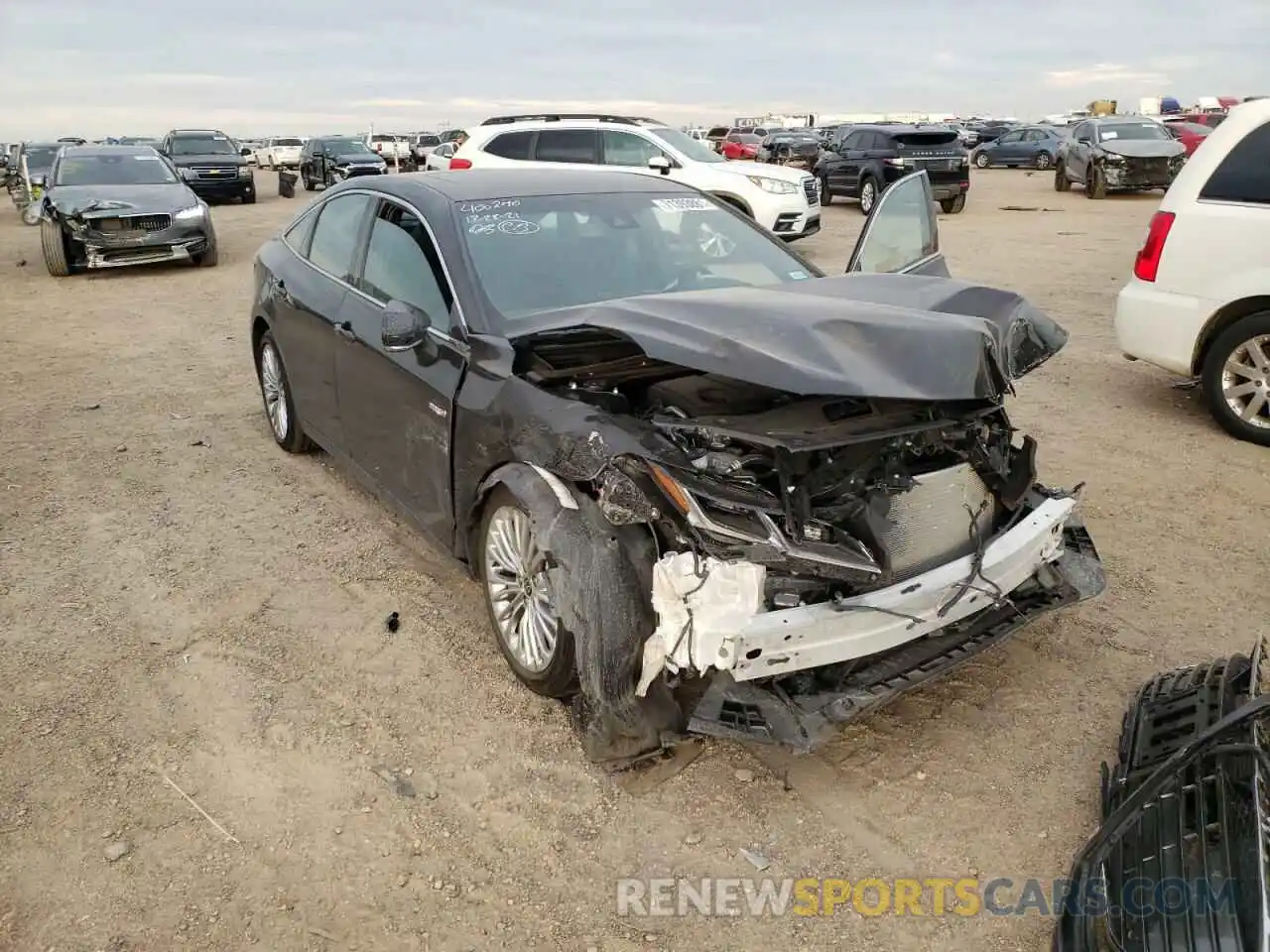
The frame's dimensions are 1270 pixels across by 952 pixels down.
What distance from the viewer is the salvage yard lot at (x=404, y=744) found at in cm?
255

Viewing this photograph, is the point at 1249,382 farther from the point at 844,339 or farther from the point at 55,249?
the point at 55,249

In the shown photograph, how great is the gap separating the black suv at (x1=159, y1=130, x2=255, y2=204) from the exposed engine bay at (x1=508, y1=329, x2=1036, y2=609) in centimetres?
2271

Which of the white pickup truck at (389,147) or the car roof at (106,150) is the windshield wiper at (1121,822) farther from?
the white pickup truck at (389,147)

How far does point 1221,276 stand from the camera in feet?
18.8

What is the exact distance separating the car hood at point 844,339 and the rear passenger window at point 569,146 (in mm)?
11507

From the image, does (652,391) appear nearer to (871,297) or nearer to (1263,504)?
(871,297)

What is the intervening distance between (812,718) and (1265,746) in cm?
112

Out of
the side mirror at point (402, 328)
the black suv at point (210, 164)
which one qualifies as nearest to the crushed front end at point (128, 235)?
the black suv at point (210, 164)

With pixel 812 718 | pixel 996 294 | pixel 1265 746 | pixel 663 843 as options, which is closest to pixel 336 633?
pixel 663 843

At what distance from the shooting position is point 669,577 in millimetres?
2650

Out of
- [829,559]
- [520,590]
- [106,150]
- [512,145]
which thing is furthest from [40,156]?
[829,559]

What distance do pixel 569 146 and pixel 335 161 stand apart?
1464 centimetres

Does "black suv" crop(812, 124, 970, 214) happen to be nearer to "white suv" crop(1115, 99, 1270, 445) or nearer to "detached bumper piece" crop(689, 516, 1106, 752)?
"white suv" crop(1115, 99, 1270, 445)

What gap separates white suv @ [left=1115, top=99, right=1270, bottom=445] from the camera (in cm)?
559
